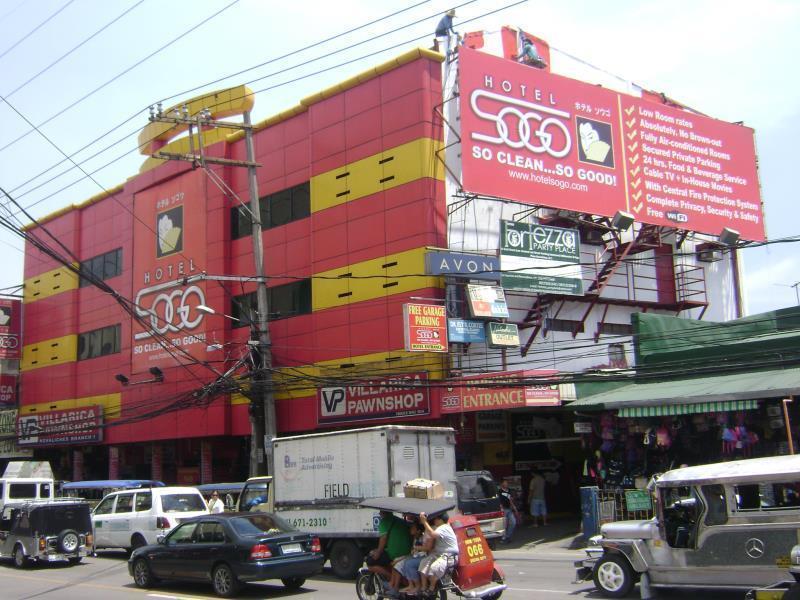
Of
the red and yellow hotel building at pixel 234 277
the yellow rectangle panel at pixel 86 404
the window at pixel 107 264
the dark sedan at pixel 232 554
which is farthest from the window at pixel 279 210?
the dark sedan at pixel 232 554

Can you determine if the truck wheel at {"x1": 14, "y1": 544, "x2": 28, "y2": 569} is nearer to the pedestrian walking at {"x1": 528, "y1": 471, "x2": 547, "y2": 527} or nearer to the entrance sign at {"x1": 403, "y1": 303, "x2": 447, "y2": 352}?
the entrance sign at {"x1": 403, "y1": 303, "x2": 447, "y2": 352}

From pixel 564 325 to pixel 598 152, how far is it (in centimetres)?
609

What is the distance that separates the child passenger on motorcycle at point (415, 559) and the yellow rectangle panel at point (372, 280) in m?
14.6

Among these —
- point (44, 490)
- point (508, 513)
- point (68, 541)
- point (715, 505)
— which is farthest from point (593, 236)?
point (44, 490)

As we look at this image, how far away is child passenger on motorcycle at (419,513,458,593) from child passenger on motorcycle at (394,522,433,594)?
9cm

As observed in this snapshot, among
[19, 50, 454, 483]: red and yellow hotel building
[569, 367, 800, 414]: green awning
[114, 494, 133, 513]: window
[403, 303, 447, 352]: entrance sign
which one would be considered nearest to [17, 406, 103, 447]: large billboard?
[19, 50, 454, 483]: red and yellow hotel building

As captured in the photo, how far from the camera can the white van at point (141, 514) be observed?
20781mm

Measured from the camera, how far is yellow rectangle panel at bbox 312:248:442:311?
25.9 meters

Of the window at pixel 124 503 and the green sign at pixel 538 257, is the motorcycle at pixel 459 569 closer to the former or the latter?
the window at pixel 124 503

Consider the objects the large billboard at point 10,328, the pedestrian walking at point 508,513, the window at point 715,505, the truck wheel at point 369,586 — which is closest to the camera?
the window at point 715,505

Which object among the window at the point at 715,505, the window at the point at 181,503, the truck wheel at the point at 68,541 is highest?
the window at the point at 715,505

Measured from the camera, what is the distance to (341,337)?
28.2m

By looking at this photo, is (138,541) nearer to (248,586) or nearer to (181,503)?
(181,503)

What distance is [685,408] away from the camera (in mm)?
20828
